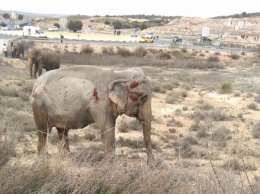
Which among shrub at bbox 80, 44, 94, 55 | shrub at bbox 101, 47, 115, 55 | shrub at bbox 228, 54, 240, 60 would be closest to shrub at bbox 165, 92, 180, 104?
shrub at bbox 101, 47, 115, 55

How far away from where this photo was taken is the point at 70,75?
331 inches

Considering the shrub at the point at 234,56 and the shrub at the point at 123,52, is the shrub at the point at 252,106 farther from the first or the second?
the shrub at the point at 234,56

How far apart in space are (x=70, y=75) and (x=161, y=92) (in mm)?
15312

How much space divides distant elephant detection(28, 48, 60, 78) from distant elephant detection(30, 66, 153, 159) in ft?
53.7

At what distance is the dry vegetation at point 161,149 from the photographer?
474 centimetres

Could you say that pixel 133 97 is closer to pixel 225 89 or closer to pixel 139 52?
pixel 225 89

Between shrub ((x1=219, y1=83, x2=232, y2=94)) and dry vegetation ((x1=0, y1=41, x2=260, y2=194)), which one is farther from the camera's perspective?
shrub ((x1=219, y1=83, x2=232, y2=94))

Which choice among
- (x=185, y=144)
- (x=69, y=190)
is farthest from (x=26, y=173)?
(x=185, y=144)

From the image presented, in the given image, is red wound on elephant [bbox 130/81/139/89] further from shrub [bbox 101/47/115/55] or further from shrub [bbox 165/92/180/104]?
shrub [bbox 101/47/115/55]

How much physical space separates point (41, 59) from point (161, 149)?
1488 cm

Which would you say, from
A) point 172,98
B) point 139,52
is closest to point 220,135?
point 172,98

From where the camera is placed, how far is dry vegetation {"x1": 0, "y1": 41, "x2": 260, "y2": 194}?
15.5 feet

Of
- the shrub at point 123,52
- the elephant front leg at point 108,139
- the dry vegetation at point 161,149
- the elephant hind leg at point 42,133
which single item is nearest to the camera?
the dry vegetation at point 161,149

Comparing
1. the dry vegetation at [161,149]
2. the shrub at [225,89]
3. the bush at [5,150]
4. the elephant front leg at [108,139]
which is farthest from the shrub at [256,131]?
the bush at [5,150]
